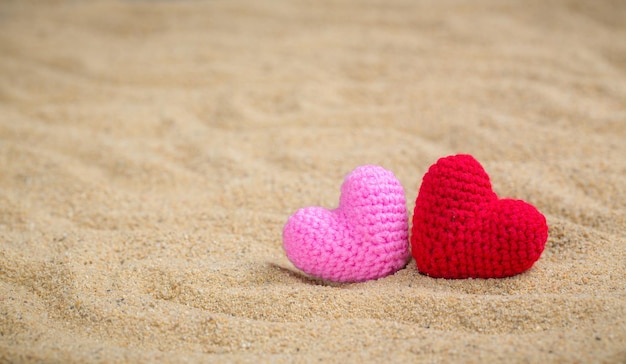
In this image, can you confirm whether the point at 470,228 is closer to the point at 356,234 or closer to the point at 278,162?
the point at 356,234

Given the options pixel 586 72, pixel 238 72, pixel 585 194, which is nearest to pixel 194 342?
pixel 585 194

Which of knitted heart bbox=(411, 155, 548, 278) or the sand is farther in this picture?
knitted heart bbox=(411, 155, 548, 278)

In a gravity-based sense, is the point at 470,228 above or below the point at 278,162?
above

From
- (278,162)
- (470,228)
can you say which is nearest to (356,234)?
(470,228)

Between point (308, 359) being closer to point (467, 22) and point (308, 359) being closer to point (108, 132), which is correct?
point (108, 132)

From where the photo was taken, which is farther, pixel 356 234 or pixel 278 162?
pixel 278 162
